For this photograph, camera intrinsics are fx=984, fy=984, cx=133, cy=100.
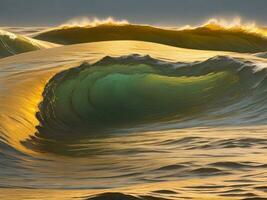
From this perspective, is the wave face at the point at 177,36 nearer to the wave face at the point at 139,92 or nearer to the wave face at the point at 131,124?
the wave face at the point at 131,124

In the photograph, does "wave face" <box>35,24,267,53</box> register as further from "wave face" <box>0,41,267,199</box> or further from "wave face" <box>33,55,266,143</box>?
"wave face" <box>33,55,266,143</box>

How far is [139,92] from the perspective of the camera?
39.7ft

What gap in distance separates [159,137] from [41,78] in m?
2.46

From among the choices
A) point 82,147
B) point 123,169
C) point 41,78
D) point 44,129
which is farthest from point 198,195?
point 41,78

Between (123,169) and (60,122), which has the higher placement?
(60,122)

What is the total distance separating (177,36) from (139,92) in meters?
12.2

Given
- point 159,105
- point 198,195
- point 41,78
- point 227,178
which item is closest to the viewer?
point 198,195

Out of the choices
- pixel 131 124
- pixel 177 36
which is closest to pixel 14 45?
pixel 177 36

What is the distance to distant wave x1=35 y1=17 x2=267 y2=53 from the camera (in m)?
23.9

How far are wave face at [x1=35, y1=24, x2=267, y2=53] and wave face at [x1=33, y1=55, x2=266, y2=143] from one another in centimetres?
1105

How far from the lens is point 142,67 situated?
12195 millimetres

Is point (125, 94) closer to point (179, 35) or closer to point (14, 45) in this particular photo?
point (14, 45)

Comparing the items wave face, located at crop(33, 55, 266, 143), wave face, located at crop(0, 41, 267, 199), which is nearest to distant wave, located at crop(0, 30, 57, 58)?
wave face, located at crop(0, 41, 267, 199)

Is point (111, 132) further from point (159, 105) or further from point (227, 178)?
point (227, 178)
